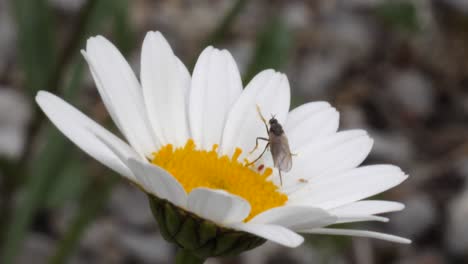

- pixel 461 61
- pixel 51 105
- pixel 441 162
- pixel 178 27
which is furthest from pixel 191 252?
pixel 461 61

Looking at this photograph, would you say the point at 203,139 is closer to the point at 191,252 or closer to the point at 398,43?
the point at 191,252

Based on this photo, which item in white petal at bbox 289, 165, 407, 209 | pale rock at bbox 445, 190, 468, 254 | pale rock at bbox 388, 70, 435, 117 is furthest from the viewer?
pale rock at bbox 388, 70, 435, 117

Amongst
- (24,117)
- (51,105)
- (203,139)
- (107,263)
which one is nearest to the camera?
(51,105)

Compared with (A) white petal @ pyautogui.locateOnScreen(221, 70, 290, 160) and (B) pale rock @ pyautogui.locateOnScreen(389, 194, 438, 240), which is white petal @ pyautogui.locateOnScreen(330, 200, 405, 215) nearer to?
(A) white petal @ pyautogui.locateOnScreen(221, 70, 290, 160)

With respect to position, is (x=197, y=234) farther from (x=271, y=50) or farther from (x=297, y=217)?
(x=271, y=50)

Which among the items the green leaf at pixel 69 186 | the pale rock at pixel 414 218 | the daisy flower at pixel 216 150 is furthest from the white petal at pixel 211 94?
the pale rock at pixel 414 218

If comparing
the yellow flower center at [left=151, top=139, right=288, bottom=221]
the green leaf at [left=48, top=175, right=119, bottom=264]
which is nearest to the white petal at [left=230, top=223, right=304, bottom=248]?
the yellow flower center at [left=151, top=139, right=288, bottom=221]

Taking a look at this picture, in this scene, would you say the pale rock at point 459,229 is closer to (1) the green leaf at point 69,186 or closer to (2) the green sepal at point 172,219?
(1) the green leaf at point 69,186

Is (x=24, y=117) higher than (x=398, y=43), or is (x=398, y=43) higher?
(x=398, y=43)
